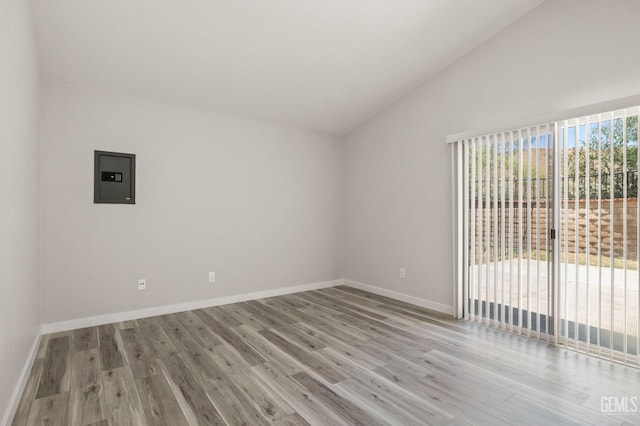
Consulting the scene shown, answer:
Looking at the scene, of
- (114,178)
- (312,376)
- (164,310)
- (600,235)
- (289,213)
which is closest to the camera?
(312,376)

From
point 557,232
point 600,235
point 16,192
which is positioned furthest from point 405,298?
point 16,192

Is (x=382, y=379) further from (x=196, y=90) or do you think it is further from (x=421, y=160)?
(x=196, y=90)

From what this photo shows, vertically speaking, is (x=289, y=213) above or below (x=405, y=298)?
above

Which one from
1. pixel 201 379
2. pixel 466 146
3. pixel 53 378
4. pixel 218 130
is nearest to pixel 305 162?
Result: pixel 218 130

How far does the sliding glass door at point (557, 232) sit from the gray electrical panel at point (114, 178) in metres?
3.71

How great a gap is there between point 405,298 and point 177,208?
10.3 ft

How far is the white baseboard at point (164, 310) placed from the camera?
131 inches

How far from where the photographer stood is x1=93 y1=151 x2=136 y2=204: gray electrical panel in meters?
3.48

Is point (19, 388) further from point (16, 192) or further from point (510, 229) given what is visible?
point (510, 229)

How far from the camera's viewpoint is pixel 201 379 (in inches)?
93.4

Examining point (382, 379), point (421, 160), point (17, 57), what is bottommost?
point (382, 379)

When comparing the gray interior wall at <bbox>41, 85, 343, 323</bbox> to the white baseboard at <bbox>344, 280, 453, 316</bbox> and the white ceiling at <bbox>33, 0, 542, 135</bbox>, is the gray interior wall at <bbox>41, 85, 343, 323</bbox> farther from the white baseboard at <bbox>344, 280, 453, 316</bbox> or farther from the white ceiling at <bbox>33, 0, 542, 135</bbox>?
the white baseboard at <bbox>344, 280, 453, 316</bbox>

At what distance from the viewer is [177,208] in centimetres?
398

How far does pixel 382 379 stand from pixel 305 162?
3451 millimetres
